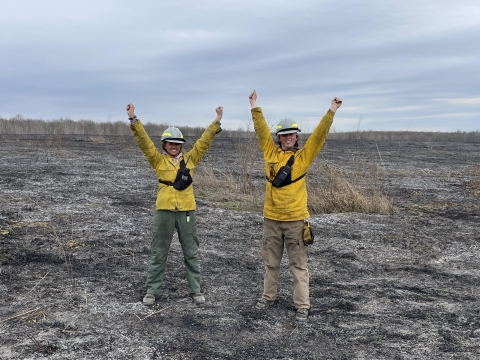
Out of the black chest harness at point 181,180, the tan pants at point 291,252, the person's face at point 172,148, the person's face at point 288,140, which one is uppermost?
the person's face at point 288,140

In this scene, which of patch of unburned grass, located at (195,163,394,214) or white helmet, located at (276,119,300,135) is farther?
patch of unburned grass, located at (195,163,394,214)

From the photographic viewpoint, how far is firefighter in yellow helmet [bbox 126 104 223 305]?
492 centimetres

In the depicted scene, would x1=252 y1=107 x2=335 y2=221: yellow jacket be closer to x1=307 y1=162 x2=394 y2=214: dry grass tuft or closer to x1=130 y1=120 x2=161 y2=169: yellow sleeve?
x1=130 y1=120 x2=161 y2=169: yellow sleeve

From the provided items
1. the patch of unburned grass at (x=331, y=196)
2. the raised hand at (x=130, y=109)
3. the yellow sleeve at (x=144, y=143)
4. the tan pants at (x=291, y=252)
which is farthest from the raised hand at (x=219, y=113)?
the patch of unburned grass at (x=331, y=196)

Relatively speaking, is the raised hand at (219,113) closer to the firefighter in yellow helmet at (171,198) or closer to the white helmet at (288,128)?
the firefighter in yellow helmet at (171,198)

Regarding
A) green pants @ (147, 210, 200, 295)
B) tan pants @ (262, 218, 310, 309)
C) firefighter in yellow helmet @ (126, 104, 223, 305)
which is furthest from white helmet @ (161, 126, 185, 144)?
tan pants @ (262, 218, 310, 309)

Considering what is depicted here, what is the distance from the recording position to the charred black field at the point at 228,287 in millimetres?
4203

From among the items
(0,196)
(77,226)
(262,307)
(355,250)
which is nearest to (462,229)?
(355,250)

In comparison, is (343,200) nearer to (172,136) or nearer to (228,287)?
(228,287)

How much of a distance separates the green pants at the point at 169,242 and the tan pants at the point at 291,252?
0.75m

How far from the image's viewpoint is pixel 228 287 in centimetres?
569

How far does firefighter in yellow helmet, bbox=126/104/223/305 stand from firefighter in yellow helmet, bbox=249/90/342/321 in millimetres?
737

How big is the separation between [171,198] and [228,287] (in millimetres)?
1406

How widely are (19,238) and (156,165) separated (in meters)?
3.54
